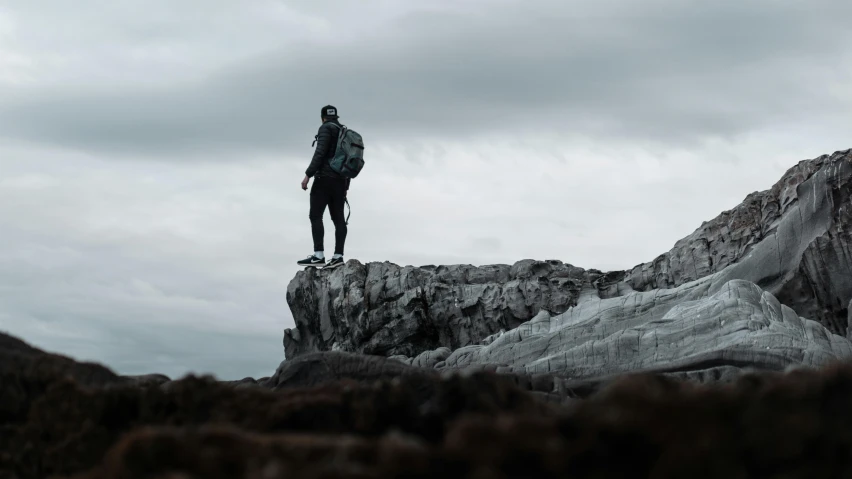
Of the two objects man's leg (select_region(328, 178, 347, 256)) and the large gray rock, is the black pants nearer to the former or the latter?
man's leg (select_region(328, 178, 347, 256))

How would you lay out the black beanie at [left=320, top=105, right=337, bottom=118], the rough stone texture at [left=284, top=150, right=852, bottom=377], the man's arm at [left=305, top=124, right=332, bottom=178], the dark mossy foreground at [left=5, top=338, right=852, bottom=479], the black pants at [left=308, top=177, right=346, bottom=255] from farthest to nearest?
the black pants at [left=308, top=177, right=346, bottom=255]
the black beanie at [left=320, top=105, right=337, bottom=118]
the man's arm at [left=305, top=124, right=332, bottom=178]
the rough stone texture at [left=284, top=150, right=852, bottom=377]
the dark mossy foreground at [left=5, top=338, right=852, bottom=479]

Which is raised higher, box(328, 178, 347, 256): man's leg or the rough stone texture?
box(328, 178, 347, 256): man's leg

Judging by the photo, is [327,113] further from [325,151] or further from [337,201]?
[337,201]

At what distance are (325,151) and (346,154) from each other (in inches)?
25.5

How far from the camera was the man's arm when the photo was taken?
2905cm

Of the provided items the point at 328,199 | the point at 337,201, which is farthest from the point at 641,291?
the point at 328,199

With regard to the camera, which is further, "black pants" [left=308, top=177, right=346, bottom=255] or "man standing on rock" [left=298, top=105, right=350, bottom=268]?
"black pants" [left=308, top=177, right=346, bottom=255]

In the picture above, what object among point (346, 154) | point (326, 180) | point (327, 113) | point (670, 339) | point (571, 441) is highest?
point (327, 113)

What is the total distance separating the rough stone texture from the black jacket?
3713 mm

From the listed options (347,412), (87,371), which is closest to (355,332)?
(87,371)

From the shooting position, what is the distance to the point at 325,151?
95.8 ft

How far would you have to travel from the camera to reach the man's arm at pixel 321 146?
29047 mm

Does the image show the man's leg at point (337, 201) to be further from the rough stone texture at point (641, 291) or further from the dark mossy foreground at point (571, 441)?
the dark mossy foreground at point (571, 441)

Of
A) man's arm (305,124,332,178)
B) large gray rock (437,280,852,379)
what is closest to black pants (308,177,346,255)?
man's arm (305,124,332,178)
